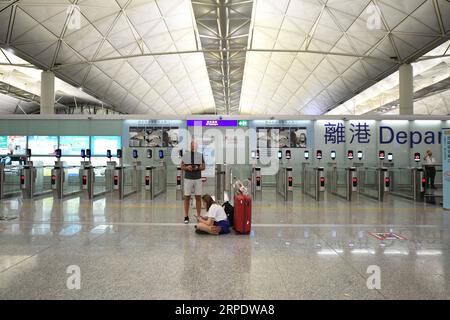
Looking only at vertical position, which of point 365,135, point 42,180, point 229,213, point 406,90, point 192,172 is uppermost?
point 406,90

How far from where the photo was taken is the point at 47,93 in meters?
16.4

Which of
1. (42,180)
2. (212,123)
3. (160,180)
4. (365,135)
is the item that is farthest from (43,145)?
(365,135)

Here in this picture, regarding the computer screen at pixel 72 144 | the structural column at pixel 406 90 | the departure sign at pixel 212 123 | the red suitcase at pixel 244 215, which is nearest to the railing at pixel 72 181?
the computer screen at pixel 72 144

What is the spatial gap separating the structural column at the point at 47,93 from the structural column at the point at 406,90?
18.0 metres

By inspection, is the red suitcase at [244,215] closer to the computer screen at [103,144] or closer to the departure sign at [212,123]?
the departure sign at [212,123]

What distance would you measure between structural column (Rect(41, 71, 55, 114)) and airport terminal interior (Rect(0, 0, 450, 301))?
11 cm

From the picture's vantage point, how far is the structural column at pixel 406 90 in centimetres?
1548

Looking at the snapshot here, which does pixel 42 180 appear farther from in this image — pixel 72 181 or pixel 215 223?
pixel 215 223

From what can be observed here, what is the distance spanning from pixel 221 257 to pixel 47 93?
1624 cm

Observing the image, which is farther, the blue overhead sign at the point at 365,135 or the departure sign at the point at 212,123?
the blue overhead sign at the point at 365,135

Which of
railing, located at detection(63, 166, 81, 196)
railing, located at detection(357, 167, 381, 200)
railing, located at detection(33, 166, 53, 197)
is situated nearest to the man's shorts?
railing, located at detection(63, 166, 81, 196)

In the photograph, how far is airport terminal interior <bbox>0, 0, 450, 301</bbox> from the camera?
3.54 metres

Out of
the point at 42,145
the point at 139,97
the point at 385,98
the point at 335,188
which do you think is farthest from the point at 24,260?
the point at 385,98

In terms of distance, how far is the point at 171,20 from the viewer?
51.5ft
